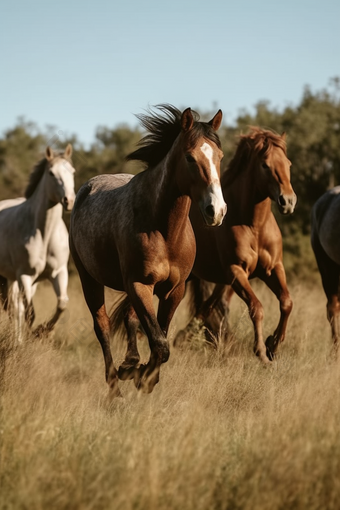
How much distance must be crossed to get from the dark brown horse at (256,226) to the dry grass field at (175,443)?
1.26 m

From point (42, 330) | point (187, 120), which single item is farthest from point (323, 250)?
point (187, 120)

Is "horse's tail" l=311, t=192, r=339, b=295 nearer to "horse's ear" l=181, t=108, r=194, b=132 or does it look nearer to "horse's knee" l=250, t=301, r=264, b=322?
"horse's knee" l=250, t=301, r=264, b=322

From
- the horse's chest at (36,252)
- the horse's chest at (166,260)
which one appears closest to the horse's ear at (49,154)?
the horse's chest at (36,252)

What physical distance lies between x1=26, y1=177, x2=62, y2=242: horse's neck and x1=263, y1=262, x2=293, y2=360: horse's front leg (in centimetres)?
350

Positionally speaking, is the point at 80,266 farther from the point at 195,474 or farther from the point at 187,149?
the point at 195,474

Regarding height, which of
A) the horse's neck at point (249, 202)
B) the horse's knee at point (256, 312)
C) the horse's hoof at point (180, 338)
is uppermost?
the horse's neck at point (249, 202)

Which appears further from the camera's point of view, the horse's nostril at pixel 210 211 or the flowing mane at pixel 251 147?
the flowing mane at pixel 251 147

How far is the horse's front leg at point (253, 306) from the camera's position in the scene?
24.8 ft

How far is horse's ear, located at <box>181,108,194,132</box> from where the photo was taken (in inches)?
218

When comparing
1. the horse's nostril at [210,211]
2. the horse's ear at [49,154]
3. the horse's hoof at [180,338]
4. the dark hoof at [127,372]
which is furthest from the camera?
the horse's ear at [49,154]

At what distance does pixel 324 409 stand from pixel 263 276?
352 cm

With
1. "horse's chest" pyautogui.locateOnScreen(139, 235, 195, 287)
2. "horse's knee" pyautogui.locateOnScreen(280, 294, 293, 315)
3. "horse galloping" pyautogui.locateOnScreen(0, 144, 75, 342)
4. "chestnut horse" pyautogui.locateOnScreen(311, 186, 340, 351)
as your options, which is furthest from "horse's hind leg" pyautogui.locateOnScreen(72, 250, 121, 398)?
"chestnut horse" pyautogui.locateOnScreen(311, 186, 340, 351)

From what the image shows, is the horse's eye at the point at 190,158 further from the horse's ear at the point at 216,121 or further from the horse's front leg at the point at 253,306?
the horse's front leg at the point at 253,306

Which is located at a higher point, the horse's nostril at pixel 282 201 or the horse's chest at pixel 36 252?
the horse's nostril at pixel 282 201
